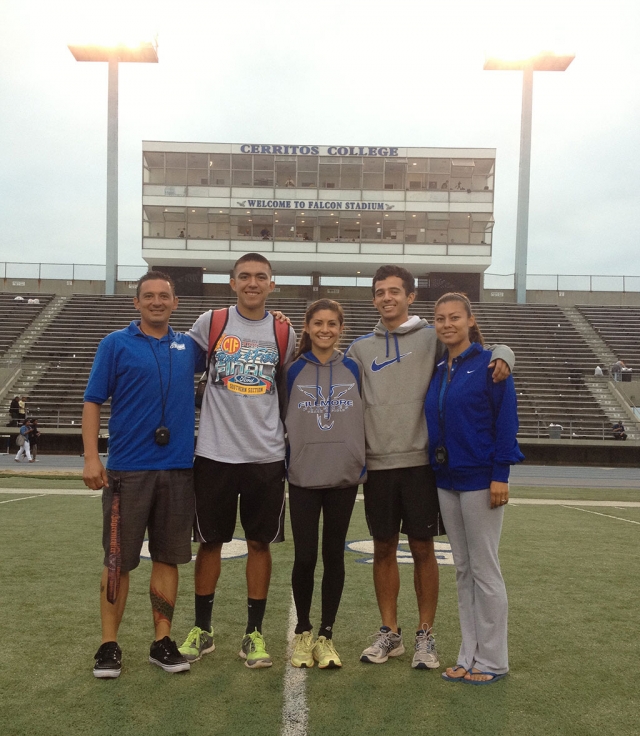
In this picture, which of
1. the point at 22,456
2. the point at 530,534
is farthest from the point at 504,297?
the point at 530,534

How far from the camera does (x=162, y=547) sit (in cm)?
371

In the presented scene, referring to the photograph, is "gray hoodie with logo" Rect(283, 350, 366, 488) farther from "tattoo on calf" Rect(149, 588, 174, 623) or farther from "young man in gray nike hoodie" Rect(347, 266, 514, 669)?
"tattoo on calf" Rect(149, 588, 174, 623)

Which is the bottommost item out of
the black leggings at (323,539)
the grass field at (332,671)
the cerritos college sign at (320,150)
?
the grass field at (332,671)

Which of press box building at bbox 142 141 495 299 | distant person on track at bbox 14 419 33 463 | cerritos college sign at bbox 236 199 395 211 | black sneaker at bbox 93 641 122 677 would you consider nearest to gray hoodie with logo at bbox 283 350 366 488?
black sneaker at bbox 93 641 122 677

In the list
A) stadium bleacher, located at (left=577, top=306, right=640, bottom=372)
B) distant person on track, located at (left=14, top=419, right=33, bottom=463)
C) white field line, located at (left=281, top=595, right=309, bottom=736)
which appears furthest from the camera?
stadium bleacher, located at (left=577, top=306, right=640, bottom=372)

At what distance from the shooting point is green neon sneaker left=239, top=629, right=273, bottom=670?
3664mm

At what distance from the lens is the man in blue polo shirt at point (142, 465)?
141 inches

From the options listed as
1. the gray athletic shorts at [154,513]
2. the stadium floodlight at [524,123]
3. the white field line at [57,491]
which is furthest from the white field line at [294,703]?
the stadium floodlight at [524,123]

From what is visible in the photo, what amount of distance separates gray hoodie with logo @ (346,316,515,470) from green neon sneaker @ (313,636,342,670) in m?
0.93

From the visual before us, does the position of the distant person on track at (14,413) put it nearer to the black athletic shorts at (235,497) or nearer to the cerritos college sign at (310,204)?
the cerritos college sign at (310,204)

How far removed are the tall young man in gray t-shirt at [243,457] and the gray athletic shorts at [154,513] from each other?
0.30 ft

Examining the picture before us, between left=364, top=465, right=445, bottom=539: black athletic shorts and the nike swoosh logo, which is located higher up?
the nike swoosh logo

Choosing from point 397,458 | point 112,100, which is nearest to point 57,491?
point 397,458

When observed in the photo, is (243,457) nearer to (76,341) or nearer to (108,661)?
(108,661)
